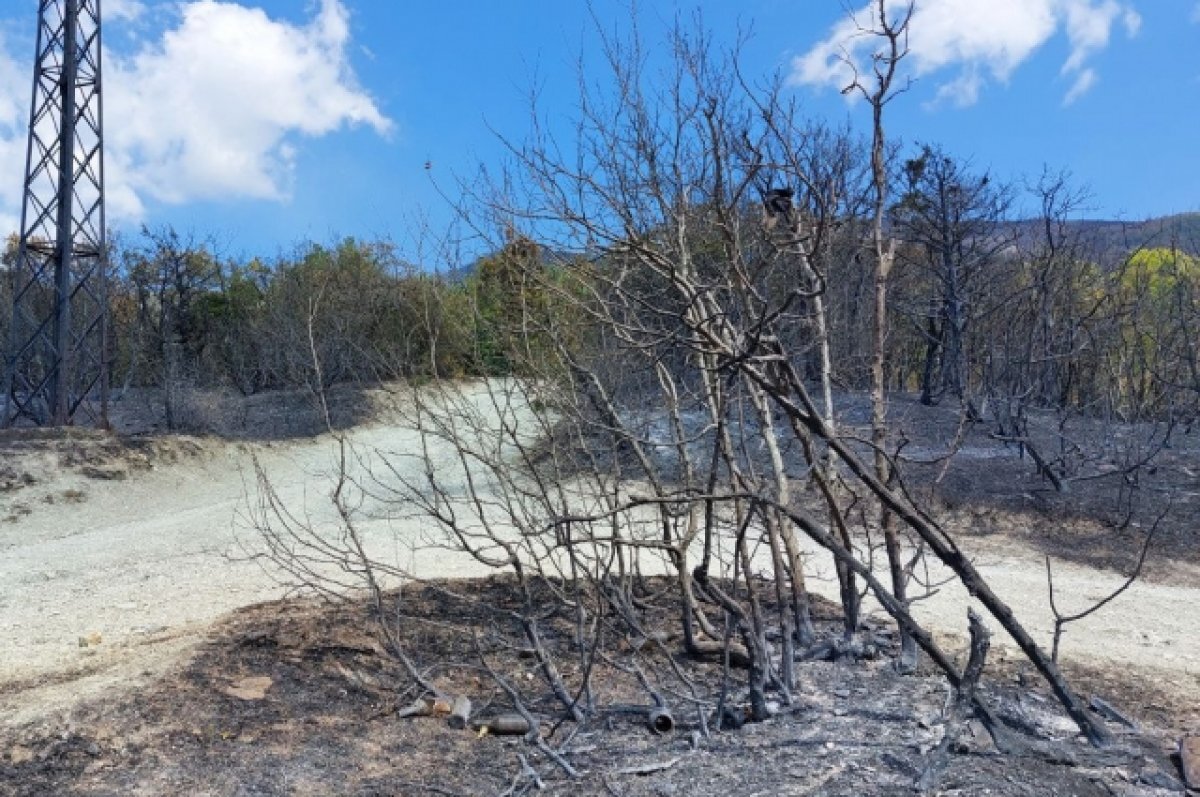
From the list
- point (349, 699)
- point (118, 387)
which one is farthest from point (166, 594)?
point (118, 387)

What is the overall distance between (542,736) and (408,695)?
0.96 meters

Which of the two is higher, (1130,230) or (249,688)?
(1130,230)

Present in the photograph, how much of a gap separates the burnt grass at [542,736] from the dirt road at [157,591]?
1.86 feet

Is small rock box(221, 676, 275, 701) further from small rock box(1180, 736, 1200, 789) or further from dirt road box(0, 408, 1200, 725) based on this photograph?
small rock box(1180, 736, 1200, 789)

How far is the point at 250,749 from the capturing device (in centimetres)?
428

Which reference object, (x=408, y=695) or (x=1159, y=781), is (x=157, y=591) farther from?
(x=1159, y=781)

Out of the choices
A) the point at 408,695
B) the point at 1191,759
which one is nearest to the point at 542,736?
the point at 408,695

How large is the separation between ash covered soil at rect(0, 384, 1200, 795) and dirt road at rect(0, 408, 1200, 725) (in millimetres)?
33

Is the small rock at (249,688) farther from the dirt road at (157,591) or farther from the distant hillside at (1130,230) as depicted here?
the distant hillside at (1130,230)

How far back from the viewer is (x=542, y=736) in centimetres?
428

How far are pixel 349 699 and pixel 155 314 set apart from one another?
27045mm

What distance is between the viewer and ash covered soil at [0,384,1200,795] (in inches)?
144

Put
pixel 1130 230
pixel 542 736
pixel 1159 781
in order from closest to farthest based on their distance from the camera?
pixel 1159 781, pixel 542 736, pixel 1130 230

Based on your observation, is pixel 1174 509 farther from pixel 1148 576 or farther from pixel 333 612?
pixel 333 612
